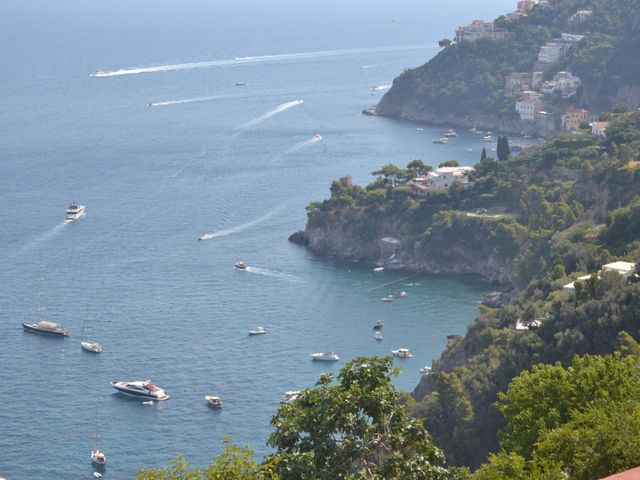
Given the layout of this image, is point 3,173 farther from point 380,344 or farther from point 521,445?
point 521,445

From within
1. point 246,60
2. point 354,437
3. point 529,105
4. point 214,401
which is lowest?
point 214,401

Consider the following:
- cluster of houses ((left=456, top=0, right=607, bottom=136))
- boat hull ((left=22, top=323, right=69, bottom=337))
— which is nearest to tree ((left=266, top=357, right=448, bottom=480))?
boat hull ((left=22, top=323, right=69, bottom=337))

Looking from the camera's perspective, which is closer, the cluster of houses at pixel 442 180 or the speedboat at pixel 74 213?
the cluster of houses at pixel 442 180

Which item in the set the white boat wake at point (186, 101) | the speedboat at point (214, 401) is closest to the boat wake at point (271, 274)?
the speedboat at point (214, 401)

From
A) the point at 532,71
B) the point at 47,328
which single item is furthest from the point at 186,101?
the point at 47,328

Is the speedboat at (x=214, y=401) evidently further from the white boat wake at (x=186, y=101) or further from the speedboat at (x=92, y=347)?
the white boat wake at (x=186, y=101)

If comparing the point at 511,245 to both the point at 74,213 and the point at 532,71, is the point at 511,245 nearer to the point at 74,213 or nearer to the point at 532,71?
the point at 74,213

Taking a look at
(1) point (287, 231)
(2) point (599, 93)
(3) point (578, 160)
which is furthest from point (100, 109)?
(3) point (578, 160)
